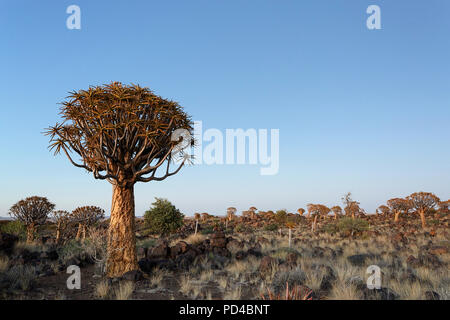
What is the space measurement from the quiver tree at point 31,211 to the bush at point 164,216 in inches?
302

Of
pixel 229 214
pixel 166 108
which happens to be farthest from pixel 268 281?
pixel 229 214

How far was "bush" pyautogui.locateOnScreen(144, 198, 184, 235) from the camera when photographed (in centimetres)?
2183

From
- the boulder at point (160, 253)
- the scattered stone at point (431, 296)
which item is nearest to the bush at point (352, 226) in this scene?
the boulder at point (160, 253)

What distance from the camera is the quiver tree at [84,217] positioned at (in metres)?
23.6

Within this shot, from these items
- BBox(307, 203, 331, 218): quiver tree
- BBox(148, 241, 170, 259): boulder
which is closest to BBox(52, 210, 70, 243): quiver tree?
BBox(148, 241, 170, 259): boulder

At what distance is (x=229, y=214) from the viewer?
5100 cm

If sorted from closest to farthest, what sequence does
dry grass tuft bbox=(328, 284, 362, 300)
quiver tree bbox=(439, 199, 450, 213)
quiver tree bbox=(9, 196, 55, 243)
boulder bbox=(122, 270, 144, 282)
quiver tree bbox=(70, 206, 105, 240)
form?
1. dry grass tuft bbox=(328, 284, 362, 300)
2. boulder bbox=(122, 270, 144, 282)
3. quiver tree bbox=(9, 196, 55, 243)
4. quiver tree bbox=(70, 206, 105, 240)
5. quiver tree bbox=(439, 199, 450, 213)

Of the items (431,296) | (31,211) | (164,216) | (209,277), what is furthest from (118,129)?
(31,211)

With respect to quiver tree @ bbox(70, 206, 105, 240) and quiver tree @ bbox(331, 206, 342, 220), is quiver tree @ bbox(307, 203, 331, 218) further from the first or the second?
quiver tree @ bbox(70, 206, 105, 240)

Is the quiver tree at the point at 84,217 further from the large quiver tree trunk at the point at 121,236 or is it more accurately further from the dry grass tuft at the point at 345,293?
the dry grass tuft at the point at 345,293

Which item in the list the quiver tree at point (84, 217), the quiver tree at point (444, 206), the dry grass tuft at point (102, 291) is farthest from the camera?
the quiver tree at point (444, 206)

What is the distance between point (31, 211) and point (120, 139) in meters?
17.4

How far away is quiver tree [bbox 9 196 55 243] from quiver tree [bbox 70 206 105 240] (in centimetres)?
263

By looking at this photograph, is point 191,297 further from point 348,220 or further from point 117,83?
point 348,220
